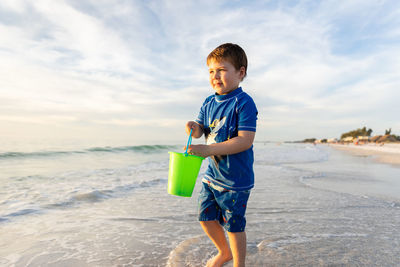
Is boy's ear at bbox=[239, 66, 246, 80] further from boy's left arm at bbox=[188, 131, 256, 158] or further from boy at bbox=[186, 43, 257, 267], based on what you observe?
boy's left arm at bbox=[188, 131, 256, 158]

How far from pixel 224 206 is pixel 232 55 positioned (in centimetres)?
108

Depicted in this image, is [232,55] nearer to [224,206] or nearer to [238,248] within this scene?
[224,206]

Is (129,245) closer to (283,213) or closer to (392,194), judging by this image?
(283,213)

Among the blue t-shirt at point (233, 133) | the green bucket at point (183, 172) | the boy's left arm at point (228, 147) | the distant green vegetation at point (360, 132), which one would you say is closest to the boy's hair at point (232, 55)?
the blue t-shirt at point (233, 133)

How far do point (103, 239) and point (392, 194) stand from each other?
15.3 feet

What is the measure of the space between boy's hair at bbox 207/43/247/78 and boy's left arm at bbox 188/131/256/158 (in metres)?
0.51

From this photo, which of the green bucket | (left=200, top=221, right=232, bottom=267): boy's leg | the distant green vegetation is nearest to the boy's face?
the green bucket

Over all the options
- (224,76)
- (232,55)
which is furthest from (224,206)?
(232,55)

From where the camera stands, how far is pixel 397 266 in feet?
6.43

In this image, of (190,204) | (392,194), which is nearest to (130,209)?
(190,204)

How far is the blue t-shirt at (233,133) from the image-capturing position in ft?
5.88

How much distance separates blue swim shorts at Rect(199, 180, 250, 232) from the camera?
1.80 m

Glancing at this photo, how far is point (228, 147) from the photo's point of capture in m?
1.72

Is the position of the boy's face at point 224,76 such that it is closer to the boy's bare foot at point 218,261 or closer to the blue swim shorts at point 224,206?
the blue swim shorts at point 224,206
